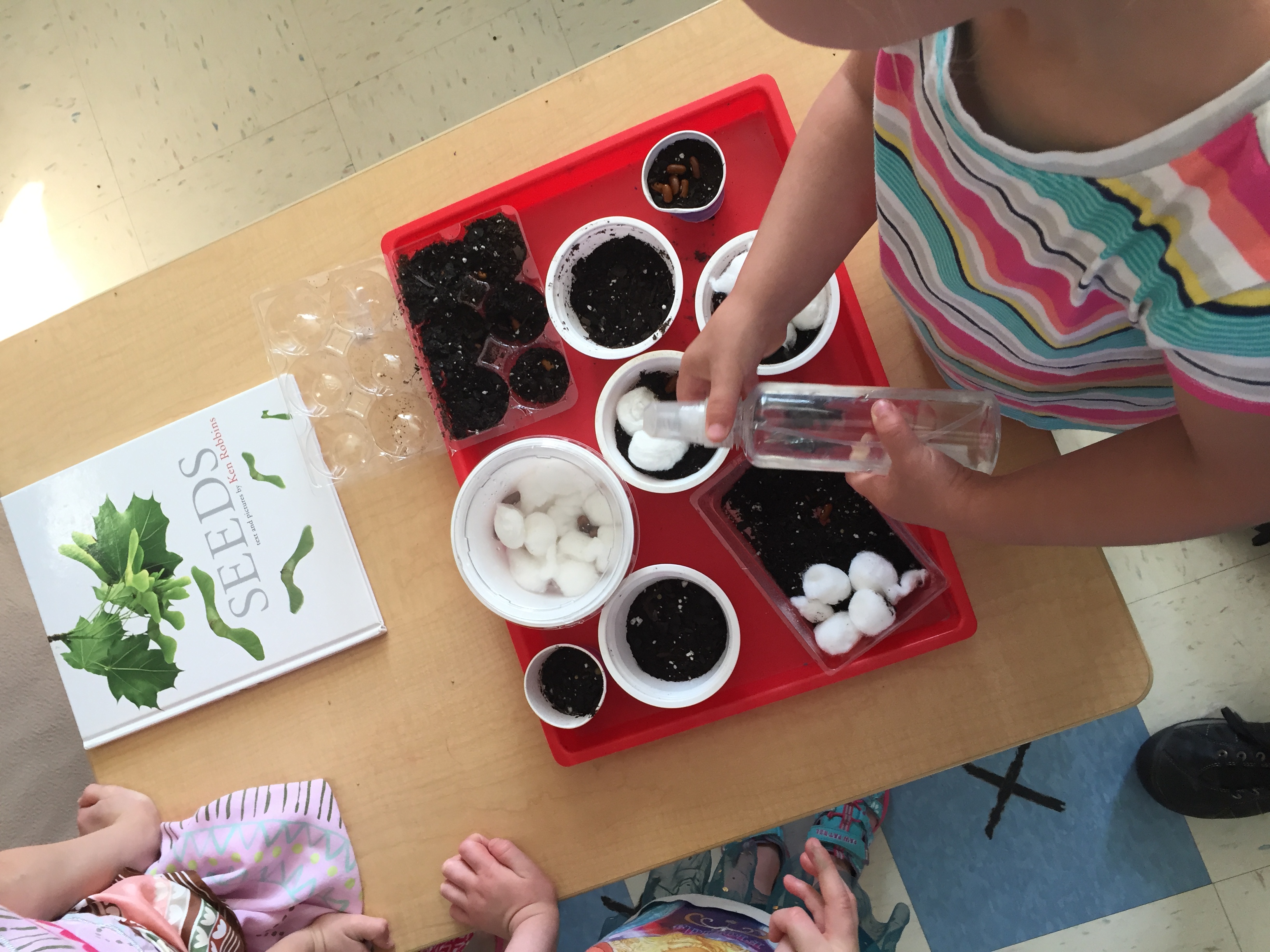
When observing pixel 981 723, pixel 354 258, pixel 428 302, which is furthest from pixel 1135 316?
pixel 354 258

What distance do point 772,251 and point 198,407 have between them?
72 cm

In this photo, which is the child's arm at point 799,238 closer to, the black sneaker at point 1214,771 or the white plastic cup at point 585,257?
the white plastic cup at point 585,257

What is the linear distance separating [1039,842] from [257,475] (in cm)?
133

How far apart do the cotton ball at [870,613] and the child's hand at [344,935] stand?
0.62 m

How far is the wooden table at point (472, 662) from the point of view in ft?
2.72

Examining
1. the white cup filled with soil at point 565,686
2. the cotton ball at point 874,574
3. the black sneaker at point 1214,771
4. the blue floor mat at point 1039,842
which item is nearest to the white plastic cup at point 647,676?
the white cup filled with soil at point 565,686

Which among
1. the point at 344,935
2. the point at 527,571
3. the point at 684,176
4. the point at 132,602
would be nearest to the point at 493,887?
the point at 344,935

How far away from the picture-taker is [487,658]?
2.98ft

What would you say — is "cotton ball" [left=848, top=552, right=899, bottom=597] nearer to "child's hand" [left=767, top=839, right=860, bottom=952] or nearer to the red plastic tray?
the red plastic tray

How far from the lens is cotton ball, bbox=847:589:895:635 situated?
821 mm

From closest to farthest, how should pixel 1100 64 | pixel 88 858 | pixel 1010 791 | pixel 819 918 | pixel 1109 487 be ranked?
pixel 1100 64, pixel 1109 487, pixel 88 858, pixel 819 918, pixel 1010 791

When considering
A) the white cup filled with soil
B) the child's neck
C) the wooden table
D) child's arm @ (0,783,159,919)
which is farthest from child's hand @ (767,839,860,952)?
the child's neck

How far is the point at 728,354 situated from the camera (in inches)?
29.0

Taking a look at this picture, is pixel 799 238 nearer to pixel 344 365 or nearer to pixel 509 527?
pixel 509 527
